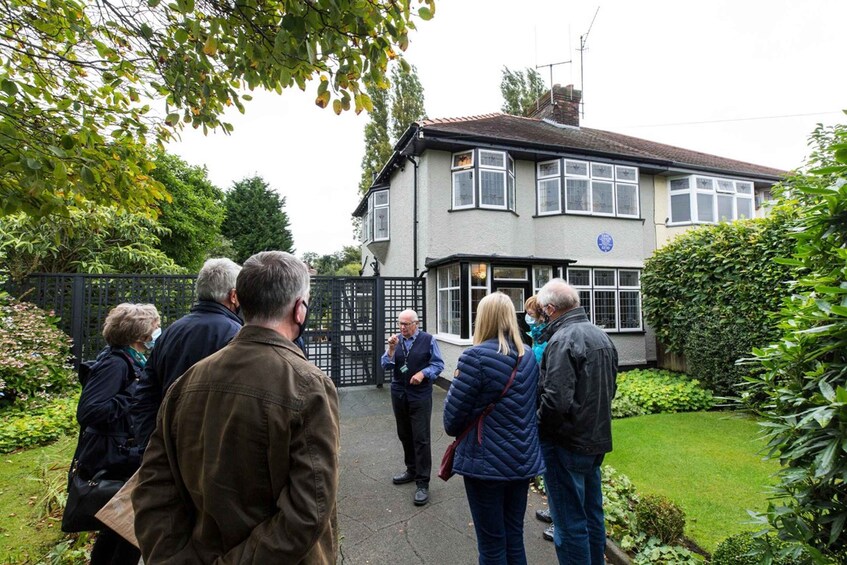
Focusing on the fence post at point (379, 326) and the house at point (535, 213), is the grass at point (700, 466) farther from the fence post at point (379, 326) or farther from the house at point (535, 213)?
the fence post at point (379, 326)

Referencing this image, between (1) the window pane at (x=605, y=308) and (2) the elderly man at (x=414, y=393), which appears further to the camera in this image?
(1) the window pane at (x=605, y=308)

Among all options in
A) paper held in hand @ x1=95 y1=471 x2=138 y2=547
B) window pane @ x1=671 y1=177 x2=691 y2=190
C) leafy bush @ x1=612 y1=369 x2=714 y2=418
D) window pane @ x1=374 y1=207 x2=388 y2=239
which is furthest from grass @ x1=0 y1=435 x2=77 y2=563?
window pane @ x1=671 y1=177 x2=691 y2=190

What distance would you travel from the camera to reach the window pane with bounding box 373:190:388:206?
15.2 m

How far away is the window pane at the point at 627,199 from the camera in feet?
41.3

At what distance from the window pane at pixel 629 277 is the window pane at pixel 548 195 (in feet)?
9.56

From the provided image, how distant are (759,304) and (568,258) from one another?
468cm

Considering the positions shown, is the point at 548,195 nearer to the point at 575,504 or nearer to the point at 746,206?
the point at 746,206

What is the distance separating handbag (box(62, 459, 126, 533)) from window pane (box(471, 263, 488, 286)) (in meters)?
8.42

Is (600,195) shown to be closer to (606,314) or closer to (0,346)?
(606,314)

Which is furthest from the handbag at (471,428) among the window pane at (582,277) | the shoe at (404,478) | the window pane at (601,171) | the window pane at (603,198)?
the window pane at (601,171)

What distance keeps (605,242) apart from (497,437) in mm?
11041

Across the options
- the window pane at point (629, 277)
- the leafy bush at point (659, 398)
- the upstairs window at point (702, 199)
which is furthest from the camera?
the upstairs window at point (702, 199)

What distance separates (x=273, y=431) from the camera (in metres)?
1.37

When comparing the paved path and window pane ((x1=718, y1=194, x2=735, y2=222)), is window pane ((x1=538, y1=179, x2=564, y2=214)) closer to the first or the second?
window pane ((x1=718, y1=194, x2=735, y2=222))
